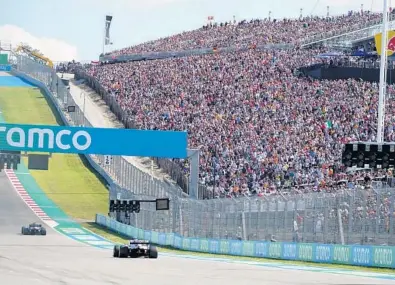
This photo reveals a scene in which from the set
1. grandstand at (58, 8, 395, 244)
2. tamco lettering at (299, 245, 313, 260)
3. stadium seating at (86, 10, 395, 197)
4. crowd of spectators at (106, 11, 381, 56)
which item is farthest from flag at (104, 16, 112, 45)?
tamco lettering at (299, 245, 313, 260)

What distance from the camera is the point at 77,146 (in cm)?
5234

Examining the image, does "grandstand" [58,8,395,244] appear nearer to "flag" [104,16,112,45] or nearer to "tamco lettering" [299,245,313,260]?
"tamco lettering" [299,245,313,260]

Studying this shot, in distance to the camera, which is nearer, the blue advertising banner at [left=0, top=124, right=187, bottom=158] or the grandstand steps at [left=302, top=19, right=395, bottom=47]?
the blue advertising banner at [left=0, top=124, right=187, bottom=158]

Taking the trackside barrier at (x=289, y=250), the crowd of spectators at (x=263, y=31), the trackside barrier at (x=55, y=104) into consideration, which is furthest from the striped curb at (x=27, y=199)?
the crowd of spectators at (x=263, y=31)

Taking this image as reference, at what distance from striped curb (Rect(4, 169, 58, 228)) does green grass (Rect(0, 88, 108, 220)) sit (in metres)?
1.22

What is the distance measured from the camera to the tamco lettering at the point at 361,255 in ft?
104

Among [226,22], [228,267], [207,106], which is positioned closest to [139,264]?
[228,267]

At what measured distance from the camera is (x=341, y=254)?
3294 cm

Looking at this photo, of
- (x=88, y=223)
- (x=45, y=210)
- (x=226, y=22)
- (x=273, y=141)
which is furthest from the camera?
(x=226, y=22)

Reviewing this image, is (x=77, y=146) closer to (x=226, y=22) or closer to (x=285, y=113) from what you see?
(x=285, y=113)

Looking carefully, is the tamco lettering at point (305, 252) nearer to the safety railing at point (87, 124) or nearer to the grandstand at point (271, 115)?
the grandstand at point (271, 115)

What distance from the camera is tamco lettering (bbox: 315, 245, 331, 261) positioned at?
33.8m

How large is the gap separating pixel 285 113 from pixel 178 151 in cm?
1162

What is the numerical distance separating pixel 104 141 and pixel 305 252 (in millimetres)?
18716
